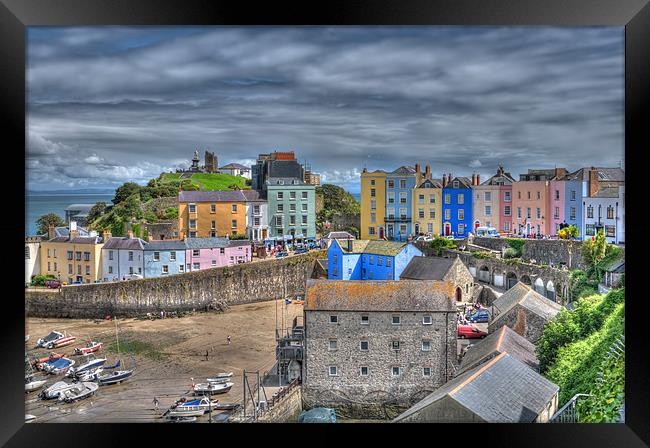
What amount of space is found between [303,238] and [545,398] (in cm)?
715

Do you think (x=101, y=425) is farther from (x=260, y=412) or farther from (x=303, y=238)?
(x=303, y=238)

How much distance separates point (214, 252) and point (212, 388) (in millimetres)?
4842

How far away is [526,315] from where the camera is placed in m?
7.46

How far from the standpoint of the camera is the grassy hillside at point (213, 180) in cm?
1091

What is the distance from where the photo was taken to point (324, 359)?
712 cm

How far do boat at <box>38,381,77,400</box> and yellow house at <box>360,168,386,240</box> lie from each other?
18.0 feet

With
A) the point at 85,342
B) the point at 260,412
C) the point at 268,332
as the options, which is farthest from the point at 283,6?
the point at 85,342

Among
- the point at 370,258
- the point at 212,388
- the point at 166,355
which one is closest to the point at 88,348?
the point at 166,355

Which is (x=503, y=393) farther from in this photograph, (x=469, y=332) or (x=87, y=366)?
(x=87, y=366)

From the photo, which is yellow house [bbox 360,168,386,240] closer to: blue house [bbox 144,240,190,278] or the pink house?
the pink house

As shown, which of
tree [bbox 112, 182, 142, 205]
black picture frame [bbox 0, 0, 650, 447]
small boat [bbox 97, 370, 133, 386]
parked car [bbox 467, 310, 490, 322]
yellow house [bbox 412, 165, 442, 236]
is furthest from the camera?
tree [bbox 112, 182, 142, 205]

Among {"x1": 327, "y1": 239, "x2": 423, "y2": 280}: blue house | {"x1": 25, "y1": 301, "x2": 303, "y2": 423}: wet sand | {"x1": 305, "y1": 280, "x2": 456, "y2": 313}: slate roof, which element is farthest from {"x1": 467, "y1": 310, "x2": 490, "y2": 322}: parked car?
{"x1": 25, "y1": 301, "x2": 303, "y2": 423}: wet sand

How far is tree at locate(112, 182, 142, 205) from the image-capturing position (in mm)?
11055

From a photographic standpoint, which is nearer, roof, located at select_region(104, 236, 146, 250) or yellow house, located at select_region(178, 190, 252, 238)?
yellow house, located at select_region(178, 190, 252, 238)
